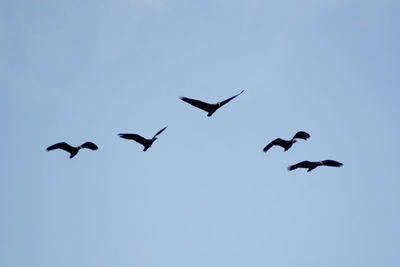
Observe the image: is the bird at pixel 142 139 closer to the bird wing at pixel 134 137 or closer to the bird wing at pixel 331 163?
the bird wing at pixel 134 137

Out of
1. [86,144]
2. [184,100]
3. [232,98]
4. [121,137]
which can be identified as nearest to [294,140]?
[232,98]

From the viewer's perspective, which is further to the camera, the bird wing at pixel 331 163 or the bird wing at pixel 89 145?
the bird wing at pixel 89 145

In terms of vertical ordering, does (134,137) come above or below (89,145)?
below

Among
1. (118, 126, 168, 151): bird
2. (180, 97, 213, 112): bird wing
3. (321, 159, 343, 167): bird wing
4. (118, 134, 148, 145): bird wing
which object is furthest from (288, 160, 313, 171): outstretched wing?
(118, 134, 148, 145): bird wing

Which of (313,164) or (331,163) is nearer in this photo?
(331,163)

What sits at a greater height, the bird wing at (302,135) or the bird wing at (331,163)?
the bird wing at (302,135)

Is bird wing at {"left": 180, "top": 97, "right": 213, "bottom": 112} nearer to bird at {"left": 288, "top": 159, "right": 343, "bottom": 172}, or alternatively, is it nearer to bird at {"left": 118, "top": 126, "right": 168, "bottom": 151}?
bird at {"left": 118, "top": 126, "right": 168, "bottom": 151}

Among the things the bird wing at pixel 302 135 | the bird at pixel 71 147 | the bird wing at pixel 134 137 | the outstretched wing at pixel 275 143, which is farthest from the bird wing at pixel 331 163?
the bird at pixel 71 147

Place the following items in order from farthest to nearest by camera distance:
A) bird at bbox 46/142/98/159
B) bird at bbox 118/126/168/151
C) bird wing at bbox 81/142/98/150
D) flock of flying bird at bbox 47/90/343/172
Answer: bird wing at bbox 81/142/98/150, bird at bbox 46/142/98/159, bird at bbox 118/126/168/151, flock of flying bird at bbox 47/90/343/172

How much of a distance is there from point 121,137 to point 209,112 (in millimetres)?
5030

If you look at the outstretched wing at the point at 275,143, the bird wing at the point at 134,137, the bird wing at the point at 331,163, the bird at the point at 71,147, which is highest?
the bird at the point at 71,147

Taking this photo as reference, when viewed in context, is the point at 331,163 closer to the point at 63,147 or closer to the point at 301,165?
the point at 301,165

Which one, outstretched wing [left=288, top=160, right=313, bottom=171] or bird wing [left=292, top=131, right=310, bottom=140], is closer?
outstretched wing [left=288, top=160, right=313, bottom=171]

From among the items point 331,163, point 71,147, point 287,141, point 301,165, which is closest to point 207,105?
point 287,141
